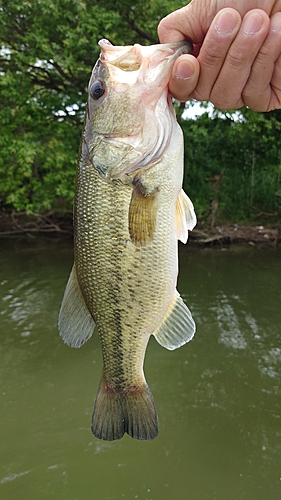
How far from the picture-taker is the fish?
1.72 metres

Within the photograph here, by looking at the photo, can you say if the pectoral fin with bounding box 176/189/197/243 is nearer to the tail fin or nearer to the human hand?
the human hand

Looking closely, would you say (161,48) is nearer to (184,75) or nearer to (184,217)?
(184,75)

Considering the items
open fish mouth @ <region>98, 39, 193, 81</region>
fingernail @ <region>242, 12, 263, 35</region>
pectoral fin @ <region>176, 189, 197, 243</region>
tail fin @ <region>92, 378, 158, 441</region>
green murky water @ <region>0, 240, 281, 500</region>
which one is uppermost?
fingernail @ <region>242, 12, 263, 35</region>

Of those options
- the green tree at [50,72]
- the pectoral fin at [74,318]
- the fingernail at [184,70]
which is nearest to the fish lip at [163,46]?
the fingernail at [184,70]

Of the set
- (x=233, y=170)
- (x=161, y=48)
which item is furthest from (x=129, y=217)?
(x=233, y=170)

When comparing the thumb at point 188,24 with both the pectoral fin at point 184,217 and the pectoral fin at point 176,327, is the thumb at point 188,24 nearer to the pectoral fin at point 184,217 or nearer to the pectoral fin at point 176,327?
the pectoral fin at point 184,217

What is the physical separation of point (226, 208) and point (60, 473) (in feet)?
33.3

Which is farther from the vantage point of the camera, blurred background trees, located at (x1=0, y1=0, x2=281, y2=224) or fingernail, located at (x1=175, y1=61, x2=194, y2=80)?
blurred background trees, located at (x1=0, y1=0, x2=281, y2=224)

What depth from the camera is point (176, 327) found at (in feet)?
Answer: 6.26

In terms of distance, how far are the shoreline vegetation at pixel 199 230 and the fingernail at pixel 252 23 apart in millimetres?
10452

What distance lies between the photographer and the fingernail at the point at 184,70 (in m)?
1.62

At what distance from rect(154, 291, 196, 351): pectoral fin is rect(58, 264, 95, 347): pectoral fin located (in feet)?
1.13

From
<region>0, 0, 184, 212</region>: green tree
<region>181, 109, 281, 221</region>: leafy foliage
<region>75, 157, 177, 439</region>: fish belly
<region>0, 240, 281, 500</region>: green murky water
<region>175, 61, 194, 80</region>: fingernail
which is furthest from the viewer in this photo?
<region>181, 109, 281, 221</region>: leafy foliage

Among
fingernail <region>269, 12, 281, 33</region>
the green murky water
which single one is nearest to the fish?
fingernail <region>269, 12, 281, 33</region>
